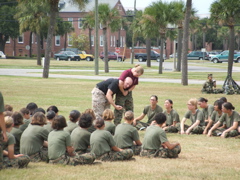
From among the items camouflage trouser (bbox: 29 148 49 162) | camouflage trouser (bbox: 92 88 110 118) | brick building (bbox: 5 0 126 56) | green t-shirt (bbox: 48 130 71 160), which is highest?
brick building (bbox: 5 0 126 56)

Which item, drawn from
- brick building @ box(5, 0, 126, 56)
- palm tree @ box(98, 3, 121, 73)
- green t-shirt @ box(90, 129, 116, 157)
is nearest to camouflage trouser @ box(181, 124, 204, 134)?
green t-shirt @ box(90, 129, 116, 157)

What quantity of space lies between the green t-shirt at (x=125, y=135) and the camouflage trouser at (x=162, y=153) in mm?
356

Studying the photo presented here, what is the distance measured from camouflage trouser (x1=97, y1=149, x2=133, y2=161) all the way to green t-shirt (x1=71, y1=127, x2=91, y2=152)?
1.37ft

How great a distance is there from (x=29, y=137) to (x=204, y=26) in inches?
4616

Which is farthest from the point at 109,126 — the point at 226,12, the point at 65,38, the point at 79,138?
the point at 65,38

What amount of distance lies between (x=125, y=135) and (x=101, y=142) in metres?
0.74

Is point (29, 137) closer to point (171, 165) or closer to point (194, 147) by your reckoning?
point (171, 165)

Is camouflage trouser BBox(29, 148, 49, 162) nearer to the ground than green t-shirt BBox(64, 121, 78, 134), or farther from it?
nearer to the ground

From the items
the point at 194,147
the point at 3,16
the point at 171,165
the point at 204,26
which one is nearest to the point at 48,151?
the point at 171,165

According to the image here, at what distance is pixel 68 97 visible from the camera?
21922mm

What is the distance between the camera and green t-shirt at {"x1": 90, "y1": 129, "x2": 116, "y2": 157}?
9070 mm

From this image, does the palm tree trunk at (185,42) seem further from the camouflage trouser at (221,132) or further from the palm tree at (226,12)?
the camouflage trouser at (221,132)

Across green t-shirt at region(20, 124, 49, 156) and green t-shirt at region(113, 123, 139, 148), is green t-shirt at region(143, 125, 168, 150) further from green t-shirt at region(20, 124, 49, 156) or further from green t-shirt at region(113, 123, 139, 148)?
green t-shirt at region(20, 124, 49, 156)

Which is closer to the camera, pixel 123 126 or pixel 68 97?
pixel 123 126
